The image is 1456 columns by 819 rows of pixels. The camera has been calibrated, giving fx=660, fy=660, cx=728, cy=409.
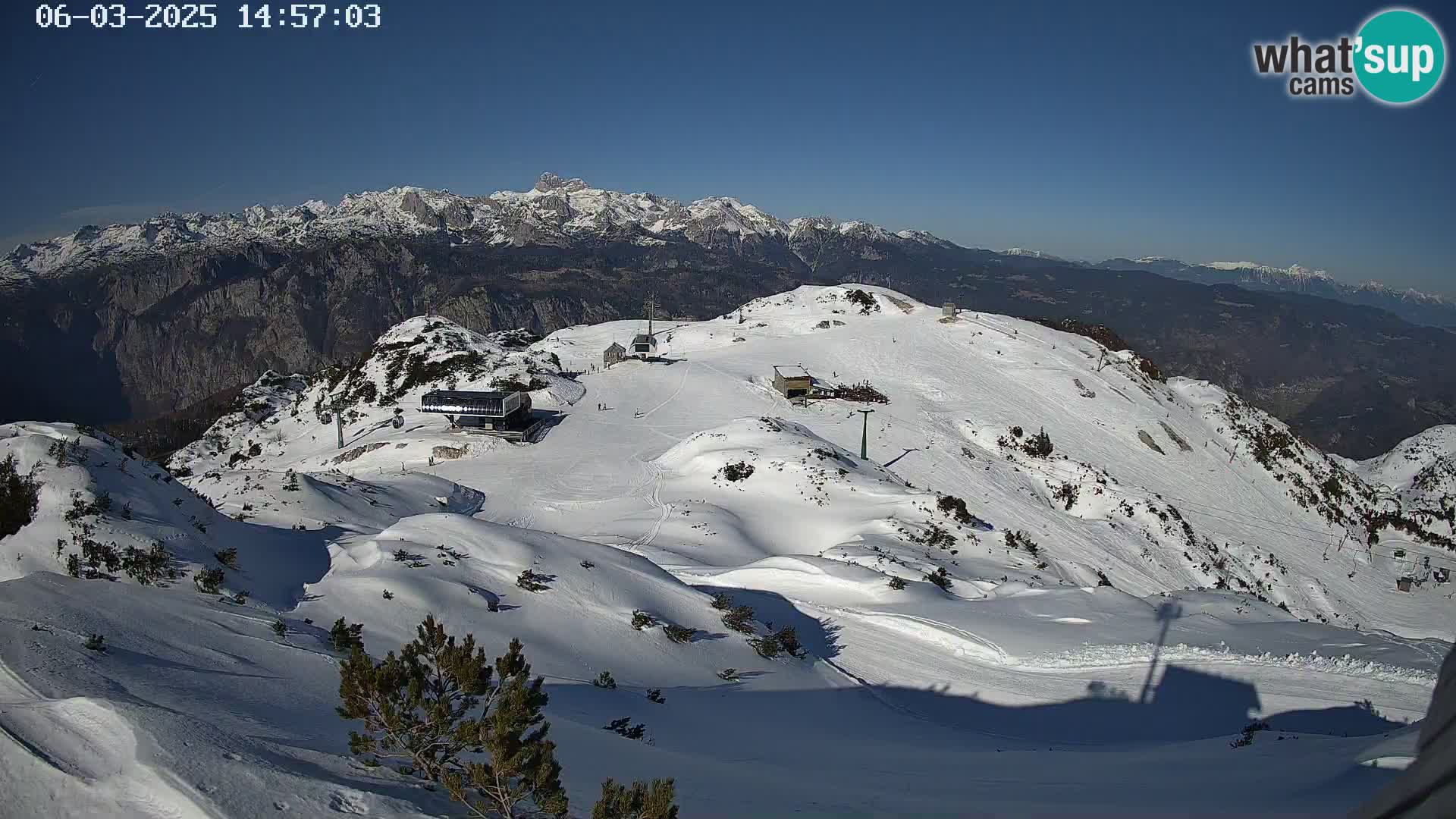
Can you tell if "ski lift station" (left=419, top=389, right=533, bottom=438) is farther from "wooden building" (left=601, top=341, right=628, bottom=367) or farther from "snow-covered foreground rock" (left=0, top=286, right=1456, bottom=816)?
"wooden building" (left=601, top=341, right=628, bottom=367)

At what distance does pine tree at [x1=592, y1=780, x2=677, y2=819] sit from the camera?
185 inches

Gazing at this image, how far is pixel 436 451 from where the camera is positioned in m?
36.1

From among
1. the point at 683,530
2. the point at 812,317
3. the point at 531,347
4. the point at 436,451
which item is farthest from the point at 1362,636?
the point at 531,347

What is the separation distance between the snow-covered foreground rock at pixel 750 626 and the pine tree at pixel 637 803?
1.74 m

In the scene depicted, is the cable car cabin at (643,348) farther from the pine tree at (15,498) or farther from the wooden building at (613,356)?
the pine tree at (15,498)

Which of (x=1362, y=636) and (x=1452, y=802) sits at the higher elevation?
(x=1452, y=802)

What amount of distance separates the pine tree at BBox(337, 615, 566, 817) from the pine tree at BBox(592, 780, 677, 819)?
44 centimetres

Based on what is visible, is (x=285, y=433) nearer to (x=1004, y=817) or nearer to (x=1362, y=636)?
(x=1004, y=817)

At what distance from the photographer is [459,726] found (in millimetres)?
5449

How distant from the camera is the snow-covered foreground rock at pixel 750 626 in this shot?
6750 millimetres

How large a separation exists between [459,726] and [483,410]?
1411 inches

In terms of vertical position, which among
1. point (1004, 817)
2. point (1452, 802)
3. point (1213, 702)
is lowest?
point (1213, 702)

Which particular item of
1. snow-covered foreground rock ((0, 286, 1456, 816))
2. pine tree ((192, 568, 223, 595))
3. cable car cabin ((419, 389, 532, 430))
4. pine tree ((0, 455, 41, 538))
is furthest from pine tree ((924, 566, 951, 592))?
cable car cabin ((419, 389, 532, 430))

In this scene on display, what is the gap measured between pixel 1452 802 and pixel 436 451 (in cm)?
3903
